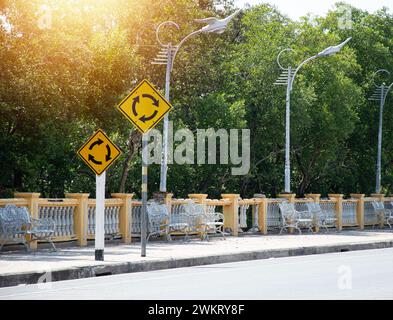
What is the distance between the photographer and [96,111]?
108ft

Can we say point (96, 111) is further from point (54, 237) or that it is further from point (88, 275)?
point (88, 275)

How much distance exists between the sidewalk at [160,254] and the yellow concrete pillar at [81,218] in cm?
45

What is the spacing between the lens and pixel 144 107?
17.5 meters

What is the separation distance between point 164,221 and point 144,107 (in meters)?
7.58

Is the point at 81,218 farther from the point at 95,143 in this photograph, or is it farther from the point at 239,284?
the point at 239,284

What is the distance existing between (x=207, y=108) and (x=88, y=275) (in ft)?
86.9

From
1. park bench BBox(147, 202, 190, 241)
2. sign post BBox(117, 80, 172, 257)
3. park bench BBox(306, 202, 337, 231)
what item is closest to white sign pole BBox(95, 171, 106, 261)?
sign post BBox(117, 80, 172, 257)

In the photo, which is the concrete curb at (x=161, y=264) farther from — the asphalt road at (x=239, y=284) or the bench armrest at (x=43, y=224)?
the bench armrest at (x=43, y=224)

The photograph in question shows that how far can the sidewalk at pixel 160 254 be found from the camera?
49.3 ft

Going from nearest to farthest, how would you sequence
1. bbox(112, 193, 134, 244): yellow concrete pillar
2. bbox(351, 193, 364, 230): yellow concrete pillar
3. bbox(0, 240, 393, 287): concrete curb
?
bbox(0, 240, 393, 287): concrete curb
bbox(112, 193, 134, 244): yellow concrete pillar
bbox(351, 193, 364, 230): yellow concrete pillar

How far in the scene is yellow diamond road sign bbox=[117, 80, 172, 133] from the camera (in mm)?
17375

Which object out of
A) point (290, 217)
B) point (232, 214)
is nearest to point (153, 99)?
point (232, 214)

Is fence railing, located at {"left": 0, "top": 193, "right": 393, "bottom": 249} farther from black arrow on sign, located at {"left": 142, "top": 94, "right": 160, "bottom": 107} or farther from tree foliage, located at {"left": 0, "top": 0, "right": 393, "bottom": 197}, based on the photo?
tree foliage, located at {"left": 0, "top": 0, "right": 393, "bottom": 197}

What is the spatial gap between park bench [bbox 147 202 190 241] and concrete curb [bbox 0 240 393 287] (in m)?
3.79
